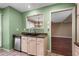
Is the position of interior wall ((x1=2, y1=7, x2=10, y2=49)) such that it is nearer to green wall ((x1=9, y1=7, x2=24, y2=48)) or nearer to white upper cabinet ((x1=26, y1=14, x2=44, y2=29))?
green wall ((x1=9, y1=7, x2=24, y2=48))

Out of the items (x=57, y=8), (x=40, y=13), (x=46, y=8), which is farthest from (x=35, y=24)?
(x=57, y=8)

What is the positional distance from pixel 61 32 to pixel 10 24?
29.7 inches

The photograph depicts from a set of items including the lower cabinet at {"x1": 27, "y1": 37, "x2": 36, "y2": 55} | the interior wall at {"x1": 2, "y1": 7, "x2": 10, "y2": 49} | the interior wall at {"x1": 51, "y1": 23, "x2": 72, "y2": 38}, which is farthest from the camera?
the lower cabinet at {"x1": 27, "y1": 37, "x2": 36, "y2": 55}

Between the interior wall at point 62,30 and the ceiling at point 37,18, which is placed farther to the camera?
the ceiling at point 37,18

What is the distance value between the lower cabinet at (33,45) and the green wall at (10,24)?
0.24m

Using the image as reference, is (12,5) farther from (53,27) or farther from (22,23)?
(53,27)

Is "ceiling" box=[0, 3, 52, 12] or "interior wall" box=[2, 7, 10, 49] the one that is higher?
"ceiling" box=[0, 3, 52, 12]

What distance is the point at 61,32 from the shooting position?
1178mm

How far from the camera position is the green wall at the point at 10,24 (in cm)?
128

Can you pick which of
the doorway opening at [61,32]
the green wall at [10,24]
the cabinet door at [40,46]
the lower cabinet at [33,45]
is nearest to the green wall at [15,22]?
the green wall at [10,24]

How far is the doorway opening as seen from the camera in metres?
1.14

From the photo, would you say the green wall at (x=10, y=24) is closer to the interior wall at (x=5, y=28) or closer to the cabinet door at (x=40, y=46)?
the interior wall at (x=5, y=28)

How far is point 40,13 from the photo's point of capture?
4.16 ft

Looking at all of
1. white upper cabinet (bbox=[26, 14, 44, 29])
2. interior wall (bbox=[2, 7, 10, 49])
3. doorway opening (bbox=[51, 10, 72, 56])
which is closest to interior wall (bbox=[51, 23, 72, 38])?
doorway opening (bbox=[51, 10, 72, 56])
